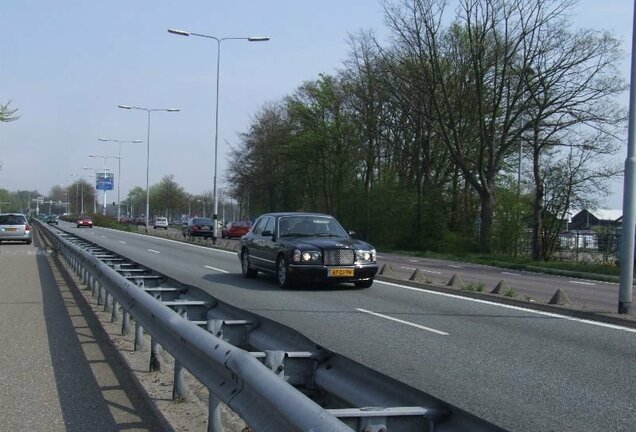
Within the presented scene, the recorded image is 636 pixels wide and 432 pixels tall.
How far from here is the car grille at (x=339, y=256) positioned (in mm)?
14250

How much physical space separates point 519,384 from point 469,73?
111 ft

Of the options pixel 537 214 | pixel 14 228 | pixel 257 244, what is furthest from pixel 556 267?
pixel 14 228

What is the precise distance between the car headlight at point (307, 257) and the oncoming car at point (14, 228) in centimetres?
2680

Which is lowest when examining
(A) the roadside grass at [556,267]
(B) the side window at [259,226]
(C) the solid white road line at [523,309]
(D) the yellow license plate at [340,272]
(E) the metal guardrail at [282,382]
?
(A) the roadside grass at [556,267]

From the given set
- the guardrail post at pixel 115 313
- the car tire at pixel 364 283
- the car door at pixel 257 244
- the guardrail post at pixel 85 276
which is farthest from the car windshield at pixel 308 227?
the guardrail post at pixel 115 313

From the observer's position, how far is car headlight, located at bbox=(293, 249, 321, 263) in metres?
14.2

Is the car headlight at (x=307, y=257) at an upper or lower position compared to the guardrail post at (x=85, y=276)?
upper

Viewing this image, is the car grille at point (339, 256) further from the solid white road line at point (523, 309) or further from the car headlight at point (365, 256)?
the solid white road line at point (523, 309)

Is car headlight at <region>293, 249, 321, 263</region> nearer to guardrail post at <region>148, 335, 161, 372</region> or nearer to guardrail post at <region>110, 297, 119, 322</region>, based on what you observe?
guardrail post at <region>110, 297, 119, 322</region>

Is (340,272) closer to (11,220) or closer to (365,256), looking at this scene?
(365,256)

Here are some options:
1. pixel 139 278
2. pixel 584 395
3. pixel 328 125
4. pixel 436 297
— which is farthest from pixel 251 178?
pixel 584 395

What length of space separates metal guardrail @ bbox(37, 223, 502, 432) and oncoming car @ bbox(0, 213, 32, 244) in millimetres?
32747

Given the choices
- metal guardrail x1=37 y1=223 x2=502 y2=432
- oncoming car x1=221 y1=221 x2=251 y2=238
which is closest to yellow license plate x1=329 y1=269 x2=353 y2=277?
metal guardrail x1=37 y1=223 x2=502 y2=432

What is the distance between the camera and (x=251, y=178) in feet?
196
